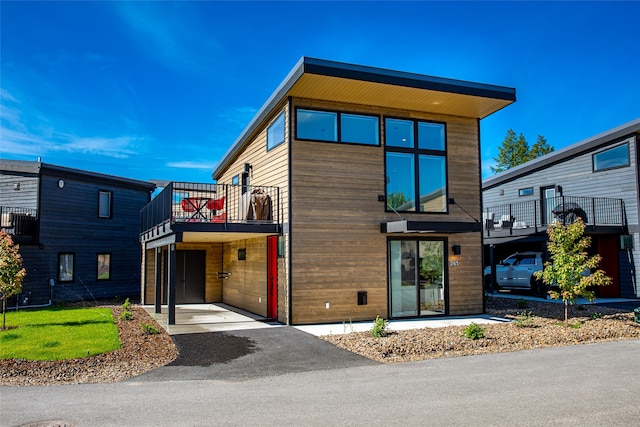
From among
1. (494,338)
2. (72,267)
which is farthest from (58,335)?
(72,267)

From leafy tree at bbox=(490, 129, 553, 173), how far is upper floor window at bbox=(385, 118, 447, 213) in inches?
1311

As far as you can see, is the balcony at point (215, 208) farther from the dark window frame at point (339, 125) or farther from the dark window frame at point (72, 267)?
the dark window frame at point (72, 267)

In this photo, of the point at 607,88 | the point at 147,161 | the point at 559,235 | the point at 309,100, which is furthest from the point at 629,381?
the point at 147,161

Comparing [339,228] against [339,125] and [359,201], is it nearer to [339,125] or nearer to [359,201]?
[359,201]

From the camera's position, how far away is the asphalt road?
5223mm

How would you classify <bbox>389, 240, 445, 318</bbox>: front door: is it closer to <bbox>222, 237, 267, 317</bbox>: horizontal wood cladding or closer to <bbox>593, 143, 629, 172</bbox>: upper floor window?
<bbox>222, 237, 267, 317</bbox>: horizontal wood cladding

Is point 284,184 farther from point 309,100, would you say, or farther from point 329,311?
point 329,311

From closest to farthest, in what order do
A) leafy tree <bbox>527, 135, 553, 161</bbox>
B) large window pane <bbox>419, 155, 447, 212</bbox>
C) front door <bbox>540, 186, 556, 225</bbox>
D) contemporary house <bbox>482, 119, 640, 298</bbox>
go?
large window pane <bbox>419, 155, 447, 212</bbox> → contemporary house <bbox>482, 119, 640, 298</bbox> → front door <bbox>540, 186, 556, 225</bbox> → leafy tree <bbox>527, 135, 553, 161</bbox>

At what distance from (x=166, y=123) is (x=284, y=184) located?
9691 cm

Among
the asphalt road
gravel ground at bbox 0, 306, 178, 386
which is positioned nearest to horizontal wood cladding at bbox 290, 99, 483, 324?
gravel ground at bbox 0, 306, 178, 386

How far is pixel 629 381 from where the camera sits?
6.72 meters

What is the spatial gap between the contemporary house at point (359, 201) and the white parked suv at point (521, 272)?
6535 millimetres

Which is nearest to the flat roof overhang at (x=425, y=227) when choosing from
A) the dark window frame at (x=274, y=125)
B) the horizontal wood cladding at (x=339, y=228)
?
the horizontal wood cladding at (x=339, y=228)

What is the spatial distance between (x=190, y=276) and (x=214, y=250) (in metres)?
1.32
